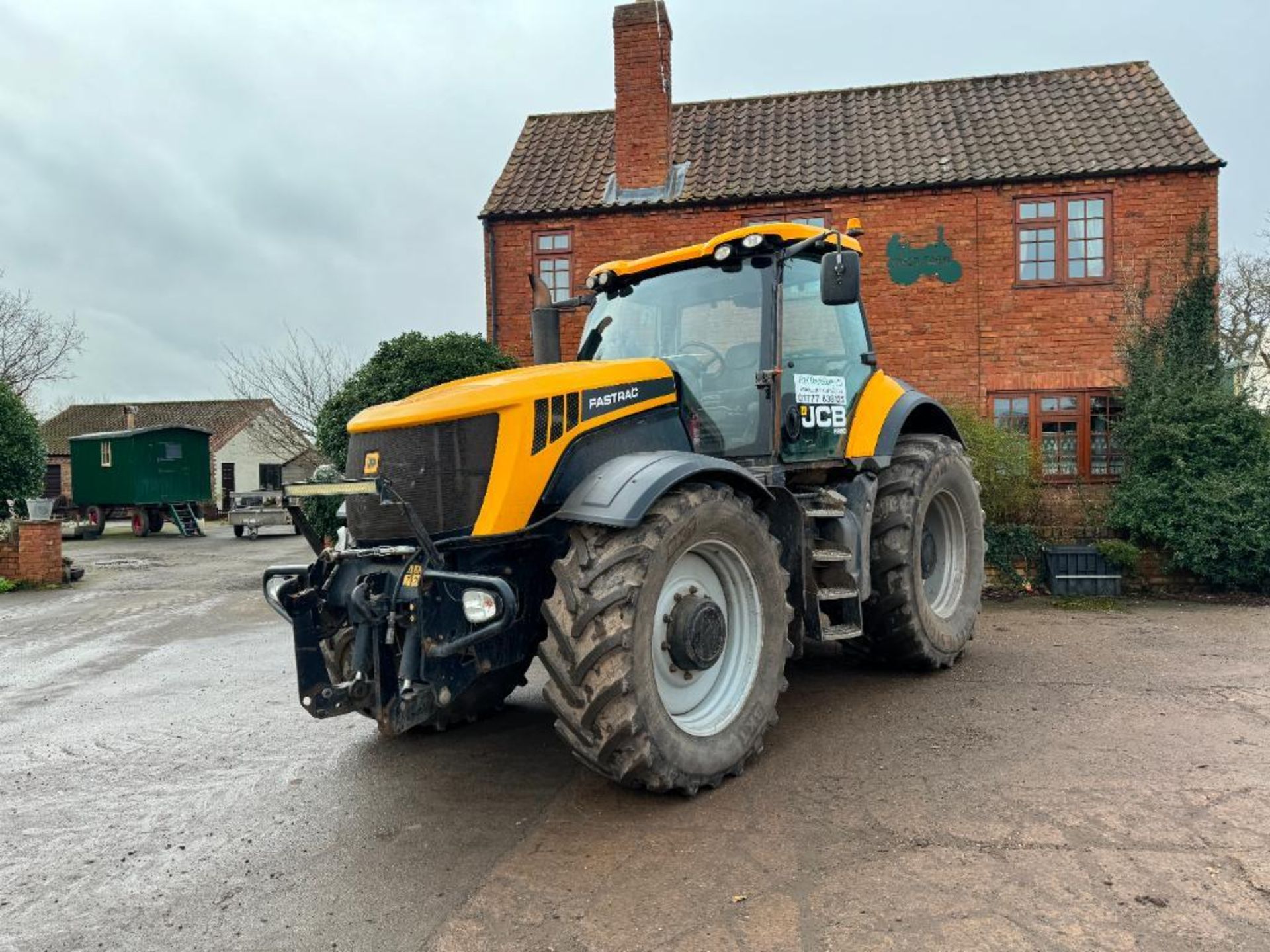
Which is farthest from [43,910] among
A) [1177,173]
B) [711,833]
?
[1177,173]

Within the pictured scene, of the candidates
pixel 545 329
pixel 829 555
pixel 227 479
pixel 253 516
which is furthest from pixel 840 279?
pixel 227 479

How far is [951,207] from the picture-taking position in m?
12.6

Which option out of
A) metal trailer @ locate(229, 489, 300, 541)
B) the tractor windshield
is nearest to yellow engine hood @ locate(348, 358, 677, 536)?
the tractor windshield

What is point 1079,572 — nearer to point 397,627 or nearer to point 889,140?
point 889,140

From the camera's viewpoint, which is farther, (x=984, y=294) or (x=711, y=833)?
(x=984, y=294)

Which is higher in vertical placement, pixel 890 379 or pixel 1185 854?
pixel 890 379

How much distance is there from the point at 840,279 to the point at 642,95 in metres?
10.8

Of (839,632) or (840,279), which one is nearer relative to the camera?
(840,279)

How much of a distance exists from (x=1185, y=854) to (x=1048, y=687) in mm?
2353

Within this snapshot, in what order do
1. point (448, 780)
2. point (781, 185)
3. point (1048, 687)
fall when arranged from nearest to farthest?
point (448, 780) < point (1048, 687) < point (781, 185)

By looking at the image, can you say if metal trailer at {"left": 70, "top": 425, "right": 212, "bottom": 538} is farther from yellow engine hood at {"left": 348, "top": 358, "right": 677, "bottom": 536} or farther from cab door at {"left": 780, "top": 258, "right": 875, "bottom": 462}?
cab door at {"left": 780, "top": 258, "right": 875, "bottom": 462}

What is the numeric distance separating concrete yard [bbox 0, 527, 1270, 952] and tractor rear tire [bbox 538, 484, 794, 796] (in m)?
0.24

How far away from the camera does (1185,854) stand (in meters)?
3.06

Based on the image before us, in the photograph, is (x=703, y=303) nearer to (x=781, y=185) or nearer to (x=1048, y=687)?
(x=1048, y=687)
